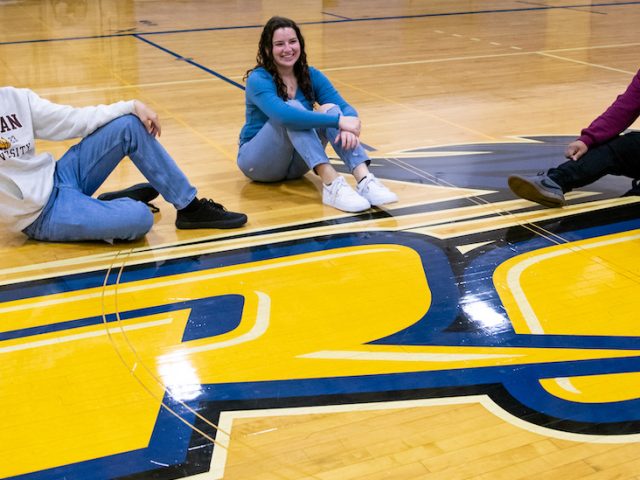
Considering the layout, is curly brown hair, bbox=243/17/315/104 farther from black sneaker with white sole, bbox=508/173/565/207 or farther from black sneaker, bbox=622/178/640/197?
black sneaker, bbox=622/178/640/197

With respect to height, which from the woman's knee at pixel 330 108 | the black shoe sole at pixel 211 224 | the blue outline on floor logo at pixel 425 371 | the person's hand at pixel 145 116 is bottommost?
the blue outline on floor logo at pixel 425 371

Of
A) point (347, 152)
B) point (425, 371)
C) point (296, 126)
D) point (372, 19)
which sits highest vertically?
point (372, 19)

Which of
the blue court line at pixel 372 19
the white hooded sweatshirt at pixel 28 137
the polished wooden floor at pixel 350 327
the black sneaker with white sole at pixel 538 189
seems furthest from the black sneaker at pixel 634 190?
the blue court line at pixel 372 19

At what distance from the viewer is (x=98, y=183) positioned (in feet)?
11.8

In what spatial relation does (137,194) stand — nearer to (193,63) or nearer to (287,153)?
(287,153)

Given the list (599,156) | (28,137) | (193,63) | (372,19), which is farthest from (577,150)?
(372,19)

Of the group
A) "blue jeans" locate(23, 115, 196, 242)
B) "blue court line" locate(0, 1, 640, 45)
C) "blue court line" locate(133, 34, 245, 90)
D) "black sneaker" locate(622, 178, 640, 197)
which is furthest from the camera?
"blue court line" locate(0, 1, 640, 45)

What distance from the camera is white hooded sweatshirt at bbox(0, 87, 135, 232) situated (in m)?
3.23

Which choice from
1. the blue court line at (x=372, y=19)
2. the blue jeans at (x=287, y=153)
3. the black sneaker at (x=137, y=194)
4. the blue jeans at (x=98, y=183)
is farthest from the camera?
the blue court line at (x=372, y=19)

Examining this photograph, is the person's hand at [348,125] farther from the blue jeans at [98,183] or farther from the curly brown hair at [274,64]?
the blue jeans at [98,183]

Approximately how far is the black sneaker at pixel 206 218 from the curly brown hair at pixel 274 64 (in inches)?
26.0

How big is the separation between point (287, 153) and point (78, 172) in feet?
3.21

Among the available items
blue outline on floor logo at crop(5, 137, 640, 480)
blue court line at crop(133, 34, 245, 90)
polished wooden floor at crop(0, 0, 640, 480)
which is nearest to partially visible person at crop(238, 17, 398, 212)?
polished wooden floor at crop(0, 0, 640, 480)

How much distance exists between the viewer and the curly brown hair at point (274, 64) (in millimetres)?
3920
